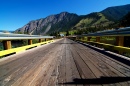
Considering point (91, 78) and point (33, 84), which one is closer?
point (33, 84)

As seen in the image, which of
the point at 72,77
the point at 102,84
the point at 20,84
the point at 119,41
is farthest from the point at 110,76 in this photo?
the point at 119,41

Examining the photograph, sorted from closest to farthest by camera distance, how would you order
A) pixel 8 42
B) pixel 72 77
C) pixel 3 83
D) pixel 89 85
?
pixel 89 85 < pixel 3 83 < pixel 72 77 < pixel 8 42

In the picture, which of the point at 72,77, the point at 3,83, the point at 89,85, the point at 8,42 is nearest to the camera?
the point at 89,85

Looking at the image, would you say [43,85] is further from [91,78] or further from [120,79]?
[120,79]

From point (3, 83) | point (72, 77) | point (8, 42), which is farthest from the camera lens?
point (8, 42)

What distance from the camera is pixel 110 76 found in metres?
3.62

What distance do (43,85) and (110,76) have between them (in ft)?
4.94

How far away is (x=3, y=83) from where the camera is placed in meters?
3.29

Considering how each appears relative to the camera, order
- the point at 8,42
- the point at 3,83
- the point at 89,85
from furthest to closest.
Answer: the point at 8,42 → the point at 3,83 → the point at 89,85

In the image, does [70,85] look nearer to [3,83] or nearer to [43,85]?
[43,85]

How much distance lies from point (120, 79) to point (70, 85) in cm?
110

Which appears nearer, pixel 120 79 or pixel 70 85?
pixel 70 85

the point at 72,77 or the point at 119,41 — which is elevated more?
the point at 119,41

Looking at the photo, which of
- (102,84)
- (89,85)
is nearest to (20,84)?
(89,85)
